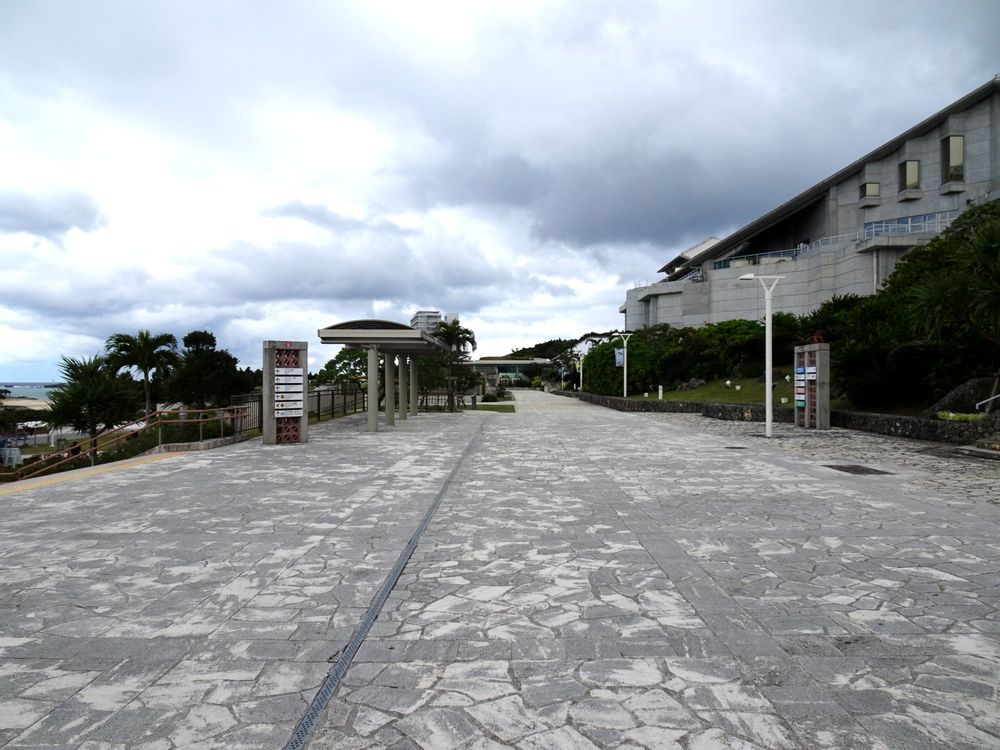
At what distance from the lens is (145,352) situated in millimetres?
32438

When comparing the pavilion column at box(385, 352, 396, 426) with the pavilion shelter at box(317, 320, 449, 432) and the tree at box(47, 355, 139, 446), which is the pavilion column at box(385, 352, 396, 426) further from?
the tree at box(47, 355, 139, 446)

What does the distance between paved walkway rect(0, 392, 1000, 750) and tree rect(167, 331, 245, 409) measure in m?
21.5

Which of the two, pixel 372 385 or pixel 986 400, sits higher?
pixel 372 385

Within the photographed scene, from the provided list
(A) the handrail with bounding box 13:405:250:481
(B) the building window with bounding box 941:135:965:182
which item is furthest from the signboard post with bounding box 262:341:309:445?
(B) the building window with bounding box 941:135:965:182

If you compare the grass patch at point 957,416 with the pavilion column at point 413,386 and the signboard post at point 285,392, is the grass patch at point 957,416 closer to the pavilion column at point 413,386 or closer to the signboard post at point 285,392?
the signboard post at point 285,392

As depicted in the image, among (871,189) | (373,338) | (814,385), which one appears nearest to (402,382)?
(373,338)

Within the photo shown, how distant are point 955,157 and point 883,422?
50.3m

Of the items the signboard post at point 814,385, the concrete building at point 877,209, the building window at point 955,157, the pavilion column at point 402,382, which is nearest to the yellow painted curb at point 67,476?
the pavilion column at point 402,382

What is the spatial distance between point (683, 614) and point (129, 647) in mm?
3599

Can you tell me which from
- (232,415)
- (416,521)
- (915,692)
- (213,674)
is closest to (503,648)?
(213,674)

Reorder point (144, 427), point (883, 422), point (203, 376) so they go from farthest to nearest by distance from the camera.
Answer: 1. point (203, 376)
2. point (883, 422)
3. point (144, 427)

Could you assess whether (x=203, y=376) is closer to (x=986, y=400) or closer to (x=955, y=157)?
(x=986, y=400)

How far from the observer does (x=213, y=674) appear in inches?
145

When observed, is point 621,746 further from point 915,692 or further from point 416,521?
point 416,521
